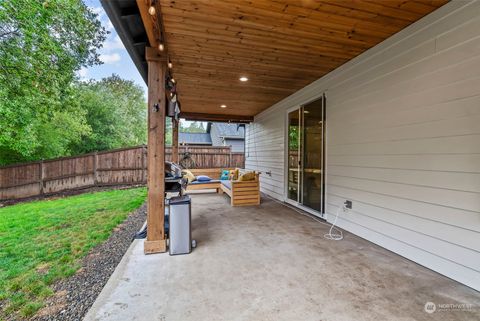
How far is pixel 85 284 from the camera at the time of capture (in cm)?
207

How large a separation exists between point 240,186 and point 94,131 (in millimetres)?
8482

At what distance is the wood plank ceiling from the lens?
2.15 meters

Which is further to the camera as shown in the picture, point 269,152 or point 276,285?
point 269,152

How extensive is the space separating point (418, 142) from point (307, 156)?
2311 mm

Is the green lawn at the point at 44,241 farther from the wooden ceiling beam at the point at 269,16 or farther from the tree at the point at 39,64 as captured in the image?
the wooden ceiling beam at the point at 269,16

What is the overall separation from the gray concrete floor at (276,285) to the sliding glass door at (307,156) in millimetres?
1459

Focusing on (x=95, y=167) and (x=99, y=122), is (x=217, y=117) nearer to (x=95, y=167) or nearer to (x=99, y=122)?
(x=95, y=167)

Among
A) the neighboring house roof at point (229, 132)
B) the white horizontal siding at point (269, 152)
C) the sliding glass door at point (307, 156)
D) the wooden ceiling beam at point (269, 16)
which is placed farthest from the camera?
the neighboring house roof at point (229, 132)

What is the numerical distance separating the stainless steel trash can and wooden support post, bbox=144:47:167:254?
17 cm

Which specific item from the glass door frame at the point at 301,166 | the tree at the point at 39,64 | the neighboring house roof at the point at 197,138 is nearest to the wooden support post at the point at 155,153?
the glass door frame at the point at 301,166

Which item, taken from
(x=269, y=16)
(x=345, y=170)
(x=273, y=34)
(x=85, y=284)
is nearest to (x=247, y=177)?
(x=345, y=170)

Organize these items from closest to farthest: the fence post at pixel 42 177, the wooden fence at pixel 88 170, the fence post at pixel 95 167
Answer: the wooden fence at pixel 88 170
the fence post at pixel 42 177
the fence post at pixel 95 167

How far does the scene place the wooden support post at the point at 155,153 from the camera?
105 inches

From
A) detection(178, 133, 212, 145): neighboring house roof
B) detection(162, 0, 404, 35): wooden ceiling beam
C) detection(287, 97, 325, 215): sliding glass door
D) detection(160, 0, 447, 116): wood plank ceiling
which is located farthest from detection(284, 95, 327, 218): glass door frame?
detection(178, 133, 212, 145): neighboring house roof
